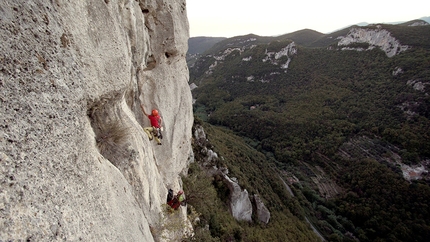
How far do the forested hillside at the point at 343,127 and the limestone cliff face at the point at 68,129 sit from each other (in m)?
27.5

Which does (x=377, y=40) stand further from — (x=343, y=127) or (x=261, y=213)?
(x=261, y=213)

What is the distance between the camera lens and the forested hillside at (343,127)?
1987 inches

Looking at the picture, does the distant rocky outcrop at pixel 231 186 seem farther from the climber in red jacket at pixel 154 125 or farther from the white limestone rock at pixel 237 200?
the climber in red jacket at pixel 154 125

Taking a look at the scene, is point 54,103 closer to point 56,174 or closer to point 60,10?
point 56,174

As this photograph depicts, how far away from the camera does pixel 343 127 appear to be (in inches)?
2997

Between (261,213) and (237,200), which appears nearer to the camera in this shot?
(237,200)

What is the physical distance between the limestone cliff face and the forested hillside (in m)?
27.5

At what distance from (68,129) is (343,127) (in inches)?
3402

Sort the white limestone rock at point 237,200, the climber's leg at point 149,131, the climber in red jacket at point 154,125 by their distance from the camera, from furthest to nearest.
Result: the white limestone rock at point 237,200 < the climber in red jacket at point 154,125 < the climber's leg at point 149,131

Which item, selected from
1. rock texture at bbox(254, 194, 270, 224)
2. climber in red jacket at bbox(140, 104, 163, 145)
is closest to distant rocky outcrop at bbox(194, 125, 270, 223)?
rock texture at bbox(254, 194, 270, 224)

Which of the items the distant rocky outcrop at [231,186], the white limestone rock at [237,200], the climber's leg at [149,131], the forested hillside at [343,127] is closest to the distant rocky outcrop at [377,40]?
the forested hillside at [343,127]

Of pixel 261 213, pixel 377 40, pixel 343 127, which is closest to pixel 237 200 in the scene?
pixel 261 213

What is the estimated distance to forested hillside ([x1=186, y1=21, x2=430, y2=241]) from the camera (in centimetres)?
5047

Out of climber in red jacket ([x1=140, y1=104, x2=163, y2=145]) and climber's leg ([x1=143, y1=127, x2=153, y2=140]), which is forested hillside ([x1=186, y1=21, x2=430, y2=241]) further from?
climber's leg ([x1=143, y1=127, x2=153, y2=140])
